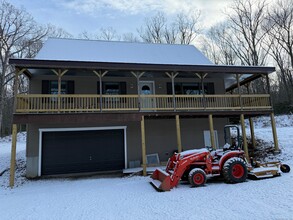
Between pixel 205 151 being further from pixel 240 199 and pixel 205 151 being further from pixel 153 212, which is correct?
pixel 153 212

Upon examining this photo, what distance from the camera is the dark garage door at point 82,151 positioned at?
12719 millimetres

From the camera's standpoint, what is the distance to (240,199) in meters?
6.35

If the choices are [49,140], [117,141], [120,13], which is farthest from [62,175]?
[120,13]

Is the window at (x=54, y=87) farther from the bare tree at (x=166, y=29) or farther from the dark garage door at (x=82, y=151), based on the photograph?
the bare tree at (x=166, y=29)

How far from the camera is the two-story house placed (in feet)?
37.8

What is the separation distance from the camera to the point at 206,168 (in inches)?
325

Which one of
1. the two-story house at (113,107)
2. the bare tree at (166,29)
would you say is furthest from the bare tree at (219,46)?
the two-story house at (113,107)

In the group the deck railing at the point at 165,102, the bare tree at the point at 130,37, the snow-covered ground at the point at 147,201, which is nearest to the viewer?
the snow-covered ground at the point at 147,201

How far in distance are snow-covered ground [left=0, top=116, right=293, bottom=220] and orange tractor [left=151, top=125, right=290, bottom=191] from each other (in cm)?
30

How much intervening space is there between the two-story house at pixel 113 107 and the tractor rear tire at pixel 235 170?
12.3 ft

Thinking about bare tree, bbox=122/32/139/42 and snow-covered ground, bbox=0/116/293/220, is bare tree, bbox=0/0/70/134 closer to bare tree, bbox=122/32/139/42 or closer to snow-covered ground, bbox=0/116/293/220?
bare tree, bbox=122/32/139/42

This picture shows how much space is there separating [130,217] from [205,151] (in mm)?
4065

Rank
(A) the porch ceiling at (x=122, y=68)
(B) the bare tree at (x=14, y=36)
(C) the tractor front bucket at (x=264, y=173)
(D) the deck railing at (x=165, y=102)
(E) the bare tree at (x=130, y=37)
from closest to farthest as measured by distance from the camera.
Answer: (C) the tractor front bucket at (x=264, y=173)
(A) the porch ceiling at (x=122, y=68)
(D) the deck railing at (x=165, y=102)
(B) the bare tree at (x=14, y=36)
(E) the bare tree at (x=130, y=37)

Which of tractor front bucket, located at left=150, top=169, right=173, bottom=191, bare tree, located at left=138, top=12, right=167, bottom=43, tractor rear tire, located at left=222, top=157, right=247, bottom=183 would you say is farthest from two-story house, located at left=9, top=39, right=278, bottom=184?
bare tree, located at left=138, top=12, right=167, bottom=43
